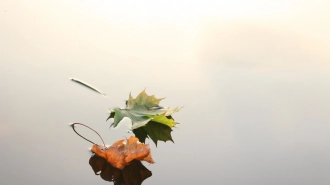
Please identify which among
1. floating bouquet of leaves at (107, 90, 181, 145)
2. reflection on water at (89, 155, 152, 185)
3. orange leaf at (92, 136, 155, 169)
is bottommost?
Result: reflection on water at (89, 155, 152, 185)

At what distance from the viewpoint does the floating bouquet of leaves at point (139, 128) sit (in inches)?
24.1

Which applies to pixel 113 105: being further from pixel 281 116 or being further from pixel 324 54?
pixel 324 54

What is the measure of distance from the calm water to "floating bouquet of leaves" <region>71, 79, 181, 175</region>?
17 mm

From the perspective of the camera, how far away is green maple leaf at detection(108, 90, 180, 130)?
70 centimetres

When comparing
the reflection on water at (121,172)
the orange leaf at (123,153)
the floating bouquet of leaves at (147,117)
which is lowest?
the reflection on water at (121,172)

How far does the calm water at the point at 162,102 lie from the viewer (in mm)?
612

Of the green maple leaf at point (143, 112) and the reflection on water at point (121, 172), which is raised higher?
the green maple leaf at point (143, 112)

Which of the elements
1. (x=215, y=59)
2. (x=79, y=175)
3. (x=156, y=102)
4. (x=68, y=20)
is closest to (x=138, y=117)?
(x=156, y=102)

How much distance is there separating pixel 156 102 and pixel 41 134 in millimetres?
206

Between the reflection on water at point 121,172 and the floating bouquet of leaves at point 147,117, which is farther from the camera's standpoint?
A: the floating bouquet of leaves at point 147,117

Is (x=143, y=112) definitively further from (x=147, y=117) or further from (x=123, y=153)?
(x=123, y=153)

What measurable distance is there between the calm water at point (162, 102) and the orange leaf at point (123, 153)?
0.06ft

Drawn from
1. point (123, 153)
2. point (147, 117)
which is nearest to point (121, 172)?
point (123, 153)

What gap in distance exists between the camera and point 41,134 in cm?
65
